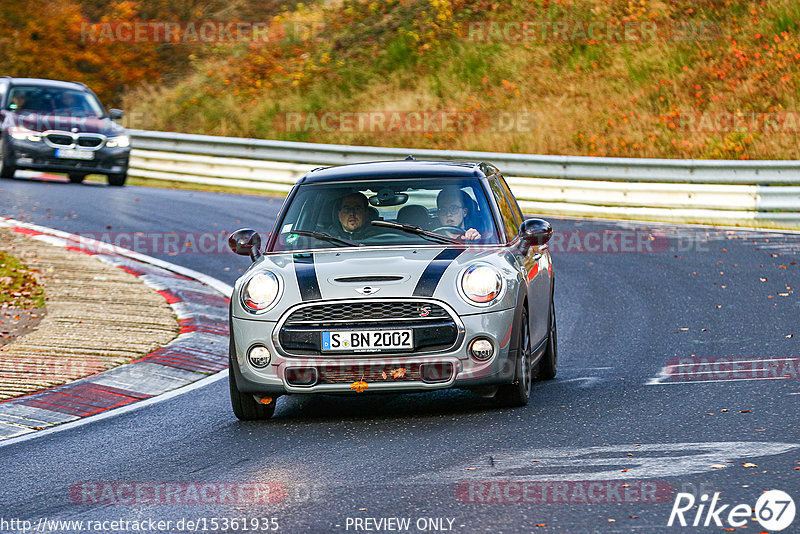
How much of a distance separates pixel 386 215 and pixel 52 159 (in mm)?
16091

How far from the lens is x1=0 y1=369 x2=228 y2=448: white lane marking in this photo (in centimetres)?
801

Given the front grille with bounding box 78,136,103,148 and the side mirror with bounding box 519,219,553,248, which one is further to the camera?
the front grille with bounding box 78,136,103,148

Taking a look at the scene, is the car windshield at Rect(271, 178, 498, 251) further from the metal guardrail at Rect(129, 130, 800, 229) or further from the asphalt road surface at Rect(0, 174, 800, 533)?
the metal guardrail at Rect(129, 130, 800, 229)

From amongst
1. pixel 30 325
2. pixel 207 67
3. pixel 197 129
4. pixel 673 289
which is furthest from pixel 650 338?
pixel 207 67

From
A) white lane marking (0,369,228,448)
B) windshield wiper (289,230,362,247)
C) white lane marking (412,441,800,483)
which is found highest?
windshield wiper (289,230,362,247)

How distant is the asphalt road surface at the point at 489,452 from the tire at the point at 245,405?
4.0 inches

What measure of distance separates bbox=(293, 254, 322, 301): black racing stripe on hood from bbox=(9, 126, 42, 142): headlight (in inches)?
644

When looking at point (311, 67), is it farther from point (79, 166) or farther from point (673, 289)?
point (673, 289)

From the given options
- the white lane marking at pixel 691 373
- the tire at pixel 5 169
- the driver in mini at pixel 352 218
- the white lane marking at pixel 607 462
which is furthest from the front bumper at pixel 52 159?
the white lane marking at pixel 607 462

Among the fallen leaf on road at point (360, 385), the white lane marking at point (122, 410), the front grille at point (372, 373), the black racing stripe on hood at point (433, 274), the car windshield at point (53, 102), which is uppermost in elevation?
the car windshield at point (53, 102)

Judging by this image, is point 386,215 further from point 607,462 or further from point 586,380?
point 607,462

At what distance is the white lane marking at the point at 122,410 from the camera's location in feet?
26.3

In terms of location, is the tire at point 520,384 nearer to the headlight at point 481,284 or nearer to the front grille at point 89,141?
the headlight at point 481,284

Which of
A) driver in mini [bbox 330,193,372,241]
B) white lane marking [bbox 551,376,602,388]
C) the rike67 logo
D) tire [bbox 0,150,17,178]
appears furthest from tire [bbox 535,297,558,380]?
tire [bbox 0,150,17,178]
